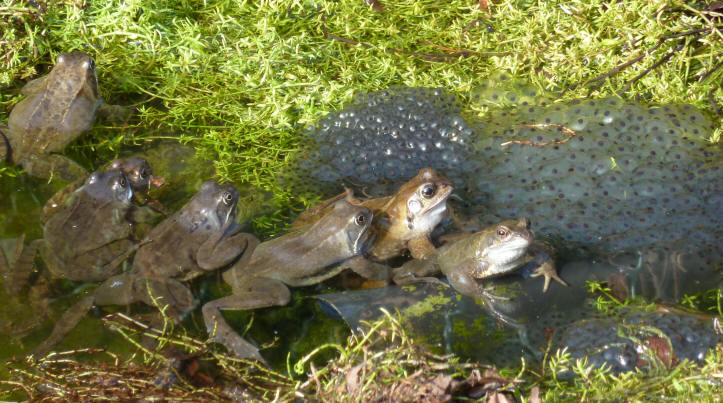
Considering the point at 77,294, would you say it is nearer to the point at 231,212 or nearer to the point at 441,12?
the point at 231,212

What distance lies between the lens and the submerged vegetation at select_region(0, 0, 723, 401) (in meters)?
4.83

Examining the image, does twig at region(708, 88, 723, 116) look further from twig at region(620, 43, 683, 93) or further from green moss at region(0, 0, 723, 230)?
twig at region(620, 43, 683, 93)

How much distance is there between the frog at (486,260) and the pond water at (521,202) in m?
0.09

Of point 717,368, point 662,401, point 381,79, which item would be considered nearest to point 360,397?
point 662,401

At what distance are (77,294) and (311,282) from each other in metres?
1.41

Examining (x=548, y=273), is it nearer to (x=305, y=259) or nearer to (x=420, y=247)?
(x=420, y=247)

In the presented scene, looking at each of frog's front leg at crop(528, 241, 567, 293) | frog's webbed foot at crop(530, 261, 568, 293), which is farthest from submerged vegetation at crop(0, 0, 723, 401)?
frog's webbed foot at crop(530, 261, 568, 293)

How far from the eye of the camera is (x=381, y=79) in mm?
5250

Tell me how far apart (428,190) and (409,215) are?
206 mm

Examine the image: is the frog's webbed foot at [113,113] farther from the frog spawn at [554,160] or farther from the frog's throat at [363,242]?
the frog's throat at [363,242]

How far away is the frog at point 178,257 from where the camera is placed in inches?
150

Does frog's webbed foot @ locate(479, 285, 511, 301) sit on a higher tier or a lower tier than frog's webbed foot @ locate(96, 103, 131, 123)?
lower

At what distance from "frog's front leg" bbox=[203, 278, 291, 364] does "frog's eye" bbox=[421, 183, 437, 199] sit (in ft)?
3.42

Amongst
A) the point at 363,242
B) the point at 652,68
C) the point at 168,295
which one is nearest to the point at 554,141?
the point at 652,68
